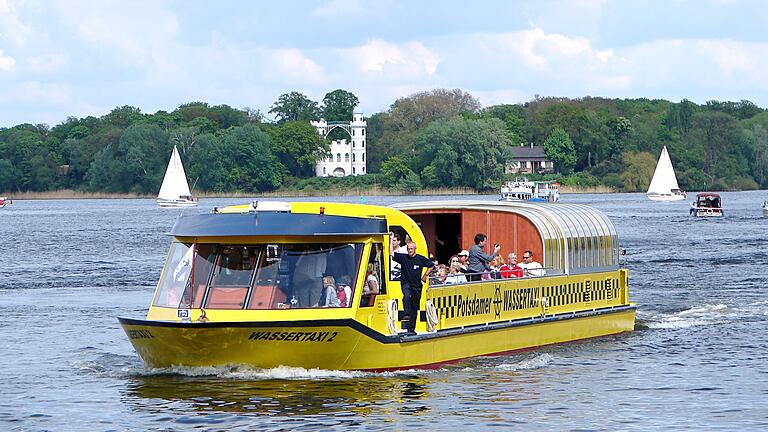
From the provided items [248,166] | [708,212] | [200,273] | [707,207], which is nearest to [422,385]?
[200,273]

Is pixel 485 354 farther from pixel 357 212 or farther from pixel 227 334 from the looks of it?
pixel 227 334

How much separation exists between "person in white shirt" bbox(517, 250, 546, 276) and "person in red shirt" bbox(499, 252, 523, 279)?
277 millimetres

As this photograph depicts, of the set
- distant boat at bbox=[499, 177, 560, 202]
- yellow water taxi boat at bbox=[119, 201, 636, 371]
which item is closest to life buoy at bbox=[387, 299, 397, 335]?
yellow water taxi boat at bbox=[119, 201, 636, 371]

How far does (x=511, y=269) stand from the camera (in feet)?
84.9

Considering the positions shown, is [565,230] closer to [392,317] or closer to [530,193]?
[392,317]

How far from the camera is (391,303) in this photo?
2225 centimetres

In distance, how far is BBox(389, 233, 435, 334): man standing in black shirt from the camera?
22.3m

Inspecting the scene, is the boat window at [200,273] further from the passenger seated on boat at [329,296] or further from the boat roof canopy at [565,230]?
the boat roof canopy at [565,230]

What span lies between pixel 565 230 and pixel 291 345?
8.04m

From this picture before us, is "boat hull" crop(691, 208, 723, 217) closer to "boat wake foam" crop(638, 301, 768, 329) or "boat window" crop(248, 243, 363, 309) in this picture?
"boat wake foam" crop(638, 301, 768, 329)

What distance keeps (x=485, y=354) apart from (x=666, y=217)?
268 feet

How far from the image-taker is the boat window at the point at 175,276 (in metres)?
22.0

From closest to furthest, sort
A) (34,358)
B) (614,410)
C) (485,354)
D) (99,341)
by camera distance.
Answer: (614,410), (485,354), (34,358), (99,341)

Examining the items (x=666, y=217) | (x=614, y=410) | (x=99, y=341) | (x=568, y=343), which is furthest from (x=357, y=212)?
(x=666, y=217)
